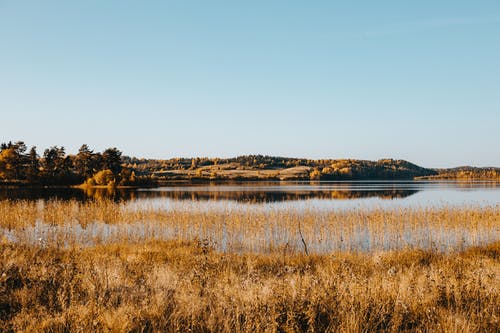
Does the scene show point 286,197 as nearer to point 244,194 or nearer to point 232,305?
point 244,194

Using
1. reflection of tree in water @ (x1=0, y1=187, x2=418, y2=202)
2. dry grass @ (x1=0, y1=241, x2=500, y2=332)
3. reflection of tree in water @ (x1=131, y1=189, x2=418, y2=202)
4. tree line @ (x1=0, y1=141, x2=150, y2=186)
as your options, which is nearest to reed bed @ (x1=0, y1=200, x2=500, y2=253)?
dry grass @ (x1=0, y1=241, x2=500, y2=332)

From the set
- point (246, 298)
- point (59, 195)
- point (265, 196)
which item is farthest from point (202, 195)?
point (246, 298)

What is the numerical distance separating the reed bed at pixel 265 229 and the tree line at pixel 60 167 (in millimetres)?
65611

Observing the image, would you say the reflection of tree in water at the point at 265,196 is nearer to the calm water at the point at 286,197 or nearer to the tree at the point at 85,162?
the calm water at the point at 286,197

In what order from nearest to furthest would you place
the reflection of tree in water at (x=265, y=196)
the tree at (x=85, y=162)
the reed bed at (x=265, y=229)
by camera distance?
1. the reed bed at (x=265, y=229)
2. the reflection of tree in water at (x=265, y=196)
3. the tree at (x=85, y=162)

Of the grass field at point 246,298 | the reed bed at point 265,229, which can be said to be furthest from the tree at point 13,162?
the grass field at point 246,298

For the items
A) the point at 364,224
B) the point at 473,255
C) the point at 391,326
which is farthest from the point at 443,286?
the point at 364,224

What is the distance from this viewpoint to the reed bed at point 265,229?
1883 centimetres

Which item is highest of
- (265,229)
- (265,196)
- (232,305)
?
(232,305)

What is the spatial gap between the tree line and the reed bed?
65611mm

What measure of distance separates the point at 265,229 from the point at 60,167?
87183 mm

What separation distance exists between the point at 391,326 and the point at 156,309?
151 inches

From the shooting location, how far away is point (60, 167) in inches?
3730

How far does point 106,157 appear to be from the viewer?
101 m
